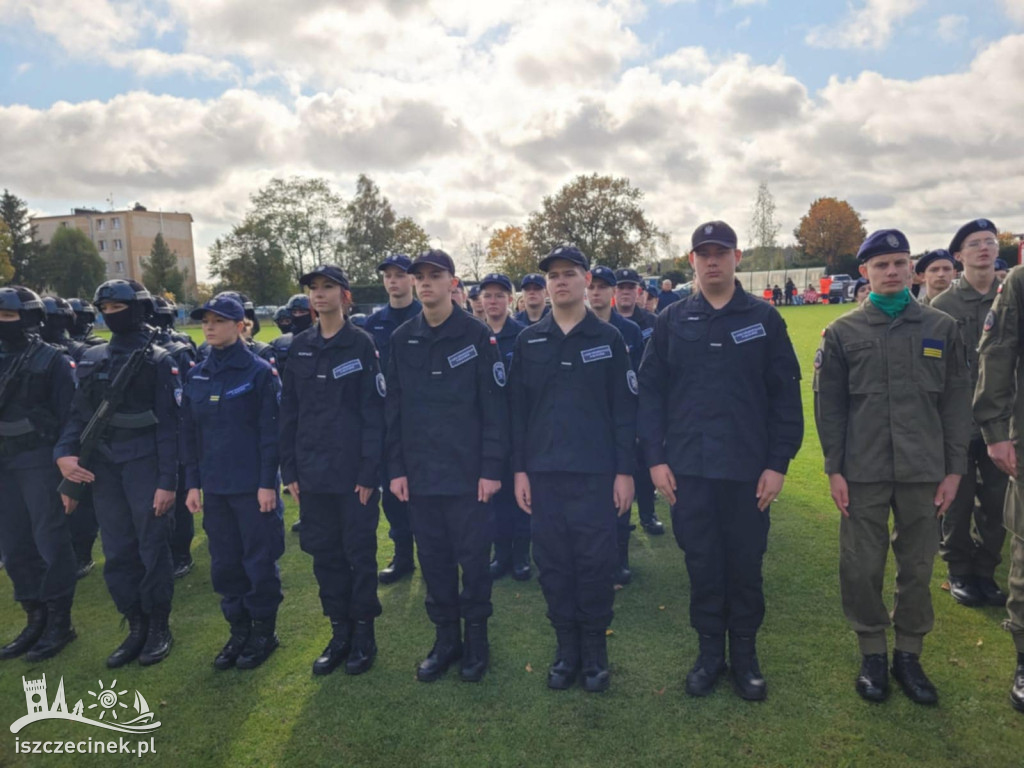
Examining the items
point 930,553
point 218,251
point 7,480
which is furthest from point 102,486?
point 218,251

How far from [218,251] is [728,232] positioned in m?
57.2

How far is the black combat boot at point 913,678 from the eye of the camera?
10.6ft

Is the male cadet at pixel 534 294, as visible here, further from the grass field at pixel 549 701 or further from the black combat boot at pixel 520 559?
the grass field at pixel 549 701

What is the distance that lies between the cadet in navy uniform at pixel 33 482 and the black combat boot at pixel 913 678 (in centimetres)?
555

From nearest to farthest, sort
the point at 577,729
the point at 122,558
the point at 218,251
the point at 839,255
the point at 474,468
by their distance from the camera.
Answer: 1. the point at 577,729
2. the point at 474,468
3. the point at 122,558
4. the point at 218,251
5. the point at 839,255

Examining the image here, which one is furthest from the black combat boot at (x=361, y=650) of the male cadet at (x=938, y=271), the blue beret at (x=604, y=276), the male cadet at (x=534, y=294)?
the male cadet at (x=938, y=271)

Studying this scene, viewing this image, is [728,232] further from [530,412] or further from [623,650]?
[623,650]

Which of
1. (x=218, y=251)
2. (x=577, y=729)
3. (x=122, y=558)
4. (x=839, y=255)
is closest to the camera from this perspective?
(x=577, y=729)

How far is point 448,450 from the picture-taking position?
369 cm

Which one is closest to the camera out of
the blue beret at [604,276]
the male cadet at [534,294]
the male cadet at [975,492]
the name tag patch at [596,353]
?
the name tag patch at [596,353]

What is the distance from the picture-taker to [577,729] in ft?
10.5

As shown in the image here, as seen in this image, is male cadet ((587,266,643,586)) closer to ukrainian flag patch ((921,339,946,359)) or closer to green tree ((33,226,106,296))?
ukrainian flag patch ((921,339,946,359))

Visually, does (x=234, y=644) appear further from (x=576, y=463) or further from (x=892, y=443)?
(x=892, y=443)

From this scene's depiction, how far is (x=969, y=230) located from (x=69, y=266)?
239ft
